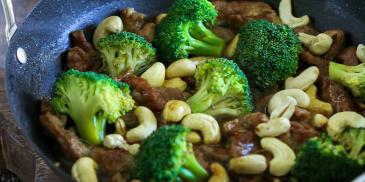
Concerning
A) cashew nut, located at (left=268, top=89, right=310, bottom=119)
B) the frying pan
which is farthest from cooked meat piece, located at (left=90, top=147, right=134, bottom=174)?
cashew nut, located at (left=268, top=89, right=310, bottom=119)

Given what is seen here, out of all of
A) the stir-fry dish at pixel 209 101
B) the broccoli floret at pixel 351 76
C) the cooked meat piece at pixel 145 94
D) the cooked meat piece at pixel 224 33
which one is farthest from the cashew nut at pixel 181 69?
the broccoli floret at pixel 351 76

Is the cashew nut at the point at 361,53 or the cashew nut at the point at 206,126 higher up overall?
the cashew nut at the point at 361,53

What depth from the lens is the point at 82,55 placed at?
70.7 inches

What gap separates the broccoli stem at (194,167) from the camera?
1.32 metres

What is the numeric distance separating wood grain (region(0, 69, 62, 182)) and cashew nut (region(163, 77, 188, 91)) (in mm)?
472

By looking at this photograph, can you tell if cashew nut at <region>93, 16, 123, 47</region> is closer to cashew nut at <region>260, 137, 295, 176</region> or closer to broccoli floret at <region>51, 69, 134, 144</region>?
broccoli floret at <region>51, 69, 134, 144</region>

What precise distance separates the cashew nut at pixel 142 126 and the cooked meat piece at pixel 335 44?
677 millimetres

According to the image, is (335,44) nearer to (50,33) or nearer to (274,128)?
(274,128)

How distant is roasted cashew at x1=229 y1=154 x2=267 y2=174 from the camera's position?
1386 mm

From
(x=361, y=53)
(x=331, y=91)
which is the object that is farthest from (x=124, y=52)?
(x=361, y=53)

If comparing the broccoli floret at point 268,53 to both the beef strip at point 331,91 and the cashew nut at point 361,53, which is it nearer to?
the beef strip at point 331,91

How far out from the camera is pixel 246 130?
1.52 meters

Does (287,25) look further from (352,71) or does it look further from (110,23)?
(110,23)

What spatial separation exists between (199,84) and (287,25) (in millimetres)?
453
